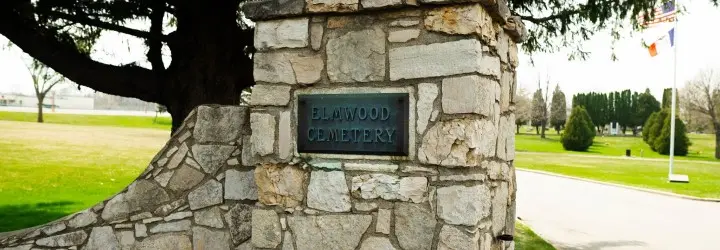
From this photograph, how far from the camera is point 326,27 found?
312 cm

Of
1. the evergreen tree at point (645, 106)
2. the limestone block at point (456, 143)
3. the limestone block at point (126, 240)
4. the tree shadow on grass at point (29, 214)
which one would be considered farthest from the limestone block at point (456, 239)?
the evergreen tree at point (645, 106)

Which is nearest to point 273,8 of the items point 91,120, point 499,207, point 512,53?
point 512,53

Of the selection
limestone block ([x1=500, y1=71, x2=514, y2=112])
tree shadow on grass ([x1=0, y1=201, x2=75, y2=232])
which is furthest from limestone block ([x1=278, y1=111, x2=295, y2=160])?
tree shadow on grass ([x1=0, y1=201, x2=75, y2=232])

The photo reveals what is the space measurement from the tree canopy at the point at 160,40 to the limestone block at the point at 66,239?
8.49 feet

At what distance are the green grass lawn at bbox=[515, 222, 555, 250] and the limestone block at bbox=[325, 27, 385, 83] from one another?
5013 mm

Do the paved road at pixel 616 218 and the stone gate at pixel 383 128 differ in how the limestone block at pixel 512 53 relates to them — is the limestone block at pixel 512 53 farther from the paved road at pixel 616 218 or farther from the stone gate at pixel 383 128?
the paved road at pixel 616 218

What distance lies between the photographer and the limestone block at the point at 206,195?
12.6 feet

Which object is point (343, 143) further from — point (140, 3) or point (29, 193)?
point (29, 193)

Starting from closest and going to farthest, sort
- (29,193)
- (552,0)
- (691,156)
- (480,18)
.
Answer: (480,18) → (552,0) → (29,193) → (691,156)

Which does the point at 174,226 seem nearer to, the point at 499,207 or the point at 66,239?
the point at 66,239

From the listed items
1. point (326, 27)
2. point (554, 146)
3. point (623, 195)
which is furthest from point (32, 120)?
point (326, 27)

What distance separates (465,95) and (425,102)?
0.21 meters

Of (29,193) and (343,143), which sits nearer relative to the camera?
(343,143)

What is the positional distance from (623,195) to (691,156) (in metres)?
21.1
